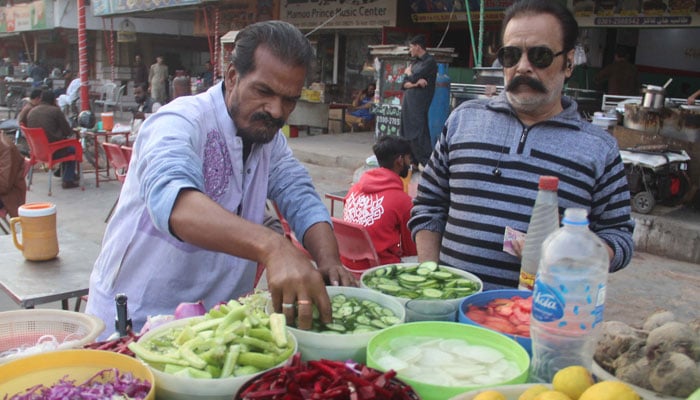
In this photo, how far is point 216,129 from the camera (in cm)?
198

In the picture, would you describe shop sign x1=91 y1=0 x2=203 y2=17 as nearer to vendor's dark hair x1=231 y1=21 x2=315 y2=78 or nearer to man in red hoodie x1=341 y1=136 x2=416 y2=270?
man in red hoodie x1=341 y1=136 x2=416 y2=270

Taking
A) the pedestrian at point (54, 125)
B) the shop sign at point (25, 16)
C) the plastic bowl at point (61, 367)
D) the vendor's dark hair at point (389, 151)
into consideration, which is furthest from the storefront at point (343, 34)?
the shop sign at point (25, 16)

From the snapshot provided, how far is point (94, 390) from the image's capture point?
4.17 feet

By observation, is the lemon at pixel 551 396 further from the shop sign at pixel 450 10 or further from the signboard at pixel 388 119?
the shop sign at pixel 450 10

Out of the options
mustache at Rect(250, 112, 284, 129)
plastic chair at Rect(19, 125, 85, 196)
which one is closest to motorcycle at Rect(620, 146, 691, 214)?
mustache at Rect(250, 112, 284, 129)

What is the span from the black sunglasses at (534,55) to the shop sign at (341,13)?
11.6 meters

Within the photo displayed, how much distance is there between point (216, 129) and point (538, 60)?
1241 millimetres

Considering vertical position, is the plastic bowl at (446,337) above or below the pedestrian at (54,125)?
above

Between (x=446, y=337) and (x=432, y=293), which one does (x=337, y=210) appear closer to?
(x=432, y=293)

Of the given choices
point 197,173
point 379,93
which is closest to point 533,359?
point 197,173

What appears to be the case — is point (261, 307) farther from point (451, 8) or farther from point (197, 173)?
point (451, 8)

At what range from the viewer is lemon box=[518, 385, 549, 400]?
1166 millimetres

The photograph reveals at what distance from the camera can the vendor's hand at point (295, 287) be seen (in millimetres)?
1453

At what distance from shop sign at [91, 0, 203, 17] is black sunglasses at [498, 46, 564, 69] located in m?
13.3
